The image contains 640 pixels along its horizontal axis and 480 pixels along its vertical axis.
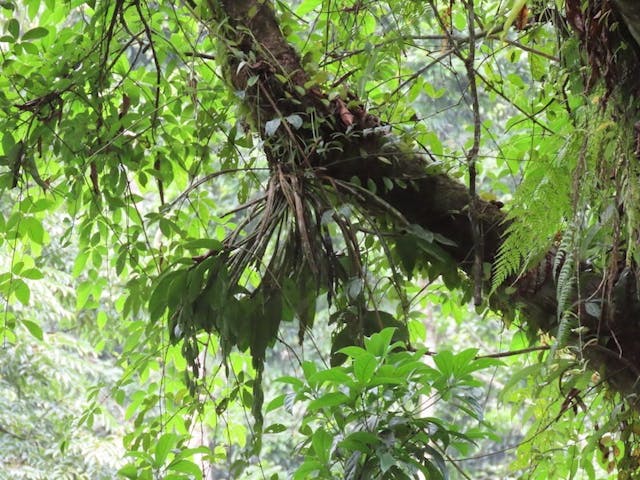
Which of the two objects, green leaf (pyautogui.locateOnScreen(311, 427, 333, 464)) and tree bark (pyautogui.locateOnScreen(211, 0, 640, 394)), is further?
tree bark (pyautogui.locateOnScreen(211, 0, 640, 394))

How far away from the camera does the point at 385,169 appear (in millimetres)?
1327

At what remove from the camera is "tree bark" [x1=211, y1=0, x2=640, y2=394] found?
118cm

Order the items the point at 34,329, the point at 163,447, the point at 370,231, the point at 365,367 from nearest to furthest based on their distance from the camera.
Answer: the point at 365,367 < the point at 163,447 < the point at 370,231 < the point at 34,329

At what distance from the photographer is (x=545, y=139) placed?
5.06ft

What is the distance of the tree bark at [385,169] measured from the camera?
1185 mm

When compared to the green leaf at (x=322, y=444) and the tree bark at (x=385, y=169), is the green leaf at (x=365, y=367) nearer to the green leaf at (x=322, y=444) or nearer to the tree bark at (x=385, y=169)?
the green leaf at (x=322, y=444)

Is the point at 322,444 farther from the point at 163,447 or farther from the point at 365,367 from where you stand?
the point at 163,447

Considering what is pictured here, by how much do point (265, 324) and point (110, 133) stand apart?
61 centimetres

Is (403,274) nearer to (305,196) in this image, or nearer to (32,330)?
(305,196)

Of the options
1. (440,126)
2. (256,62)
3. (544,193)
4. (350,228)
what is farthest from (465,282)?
(440,126)

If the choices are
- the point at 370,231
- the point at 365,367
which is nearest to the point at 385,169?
the point at 370,231

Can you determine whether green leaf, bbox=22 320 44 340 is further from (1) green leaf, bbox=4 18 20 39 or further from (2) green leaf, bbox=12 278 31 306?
(1) green leaf, bbox=4 18 20 39

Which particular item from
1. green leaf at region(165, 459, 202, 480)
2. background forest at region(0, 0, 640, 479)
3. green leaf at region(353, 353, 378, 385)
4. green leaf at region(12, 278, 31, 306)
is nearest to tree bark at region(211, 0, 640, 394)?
background forest at region(0, 0, 640, 479)

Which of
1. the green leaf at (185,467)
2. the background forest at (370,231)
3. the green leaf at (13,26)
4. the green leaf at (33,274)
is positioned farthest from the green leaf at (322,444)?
the green leaf at (13,26)
